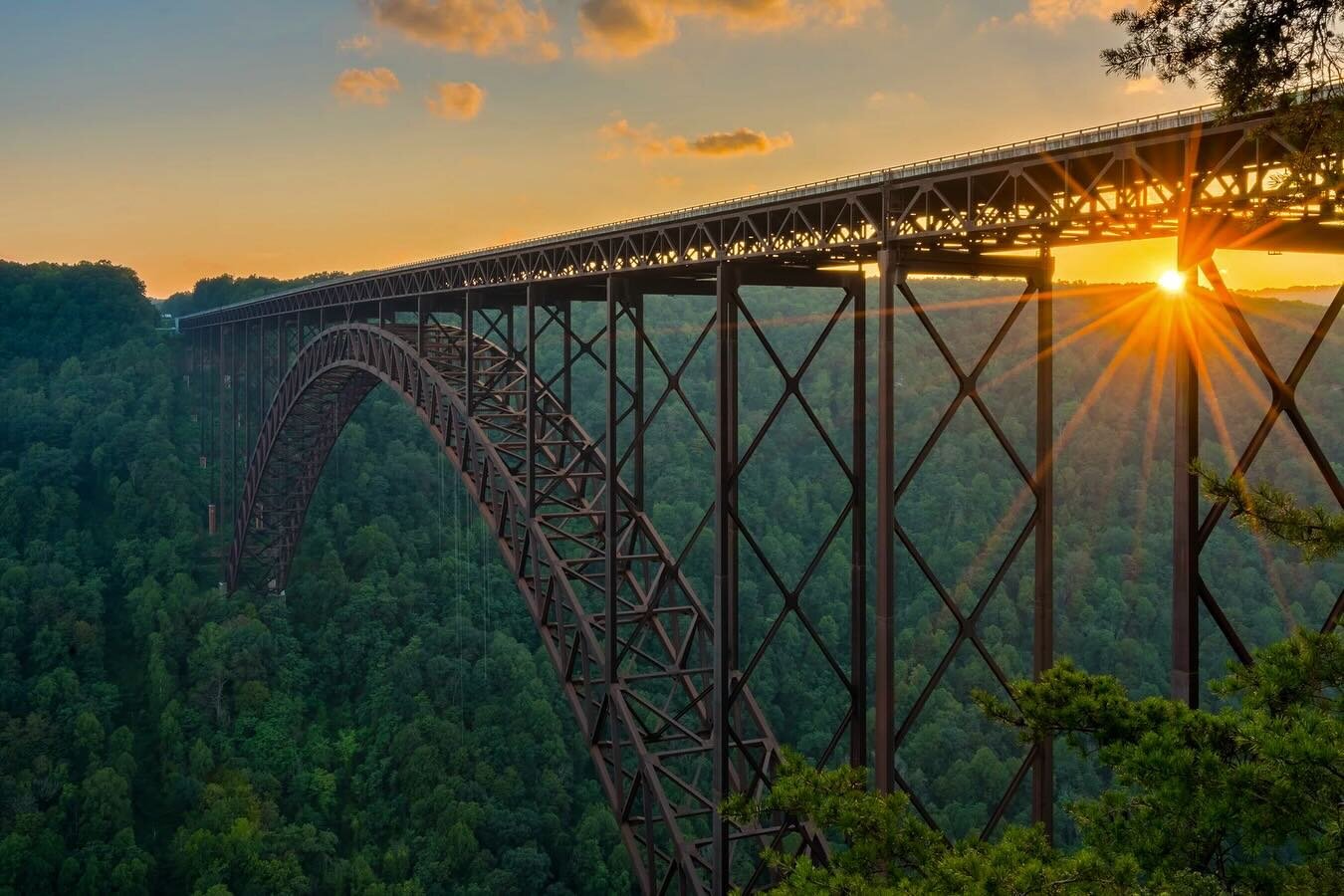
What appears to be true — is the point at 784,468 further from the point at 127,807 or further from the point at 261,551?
the point at 127,807

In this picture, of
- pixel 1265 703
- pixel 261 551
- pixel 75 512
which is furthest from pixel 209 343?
pixel 1265 703

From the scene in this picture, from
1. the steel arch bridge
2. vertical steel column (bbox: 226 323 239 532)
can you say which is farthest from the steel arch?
vertical steel column (bbox: 226 323 239 532)

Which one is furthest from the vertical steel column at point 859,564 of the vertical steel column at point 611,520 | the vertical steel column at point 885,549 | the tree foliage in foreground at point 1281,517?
the tree foliage in foreground at point 1281,517

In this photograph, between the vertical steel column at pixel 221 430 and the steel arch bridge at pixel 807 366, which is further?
the vertical steel column at pixel 221 430

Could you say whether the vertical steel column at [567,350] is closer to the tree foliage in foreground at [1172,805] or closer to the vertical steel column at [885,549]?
the vertical steel column at [885,549]

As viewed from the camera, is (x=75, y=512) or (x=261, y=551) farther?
(x=75, y=512)

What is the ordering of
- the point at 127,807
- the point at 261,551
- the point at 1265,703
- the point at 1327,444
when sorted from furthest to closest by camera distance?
1. the point at 1327,444
2. the point at 261,551
3. the point at 127,807
4. the point at 1265,703
